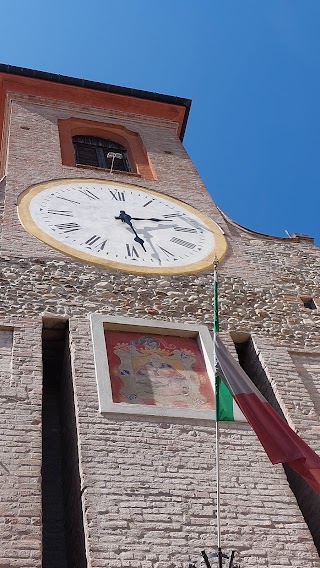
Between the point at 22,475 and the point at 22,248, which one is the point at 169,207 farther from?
the point at 22,475

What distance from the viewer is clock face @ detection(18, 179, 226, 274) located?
8453 mm

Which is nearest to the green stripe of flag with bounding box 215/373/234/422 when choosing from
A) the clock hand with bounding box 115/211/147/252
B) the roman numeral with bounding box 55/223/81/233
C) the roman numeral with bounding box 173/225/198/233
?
the clock hand with bounding box 115/211/147/252

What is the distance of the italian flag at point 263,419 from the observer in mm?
4930

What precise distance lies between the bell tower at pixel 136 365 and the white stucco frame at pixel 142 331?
0.05 ft

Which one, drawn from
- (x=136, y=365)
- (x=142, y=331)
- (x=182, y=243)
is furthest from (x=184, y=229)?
(x=136, y=365)

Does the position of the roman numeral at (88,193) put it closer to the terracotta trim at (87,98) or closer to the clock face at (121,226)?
the clock face at (121,226)

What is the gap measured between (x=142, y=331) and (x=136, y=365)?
555 mm

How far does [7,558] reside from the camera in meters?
4.66

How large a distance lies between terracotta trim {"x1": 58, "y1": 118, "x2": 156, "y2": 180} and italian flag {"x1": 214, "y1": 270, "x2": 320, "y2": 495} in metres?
6.17

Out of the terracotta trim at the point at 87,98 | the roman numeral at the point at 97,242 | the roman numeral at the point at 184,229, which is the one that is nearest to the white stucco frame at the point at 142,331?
the roman numeral at the point at 97,242

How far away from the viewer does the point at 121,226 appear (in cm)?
921

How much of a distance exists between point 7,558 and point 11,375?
183cm

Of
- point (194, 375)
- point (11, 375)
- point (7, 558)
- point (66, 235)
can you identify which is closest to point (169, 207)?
point (66, 235)

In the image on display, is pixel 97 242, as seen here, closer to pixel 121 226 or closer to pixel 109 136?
pixel 121 226
